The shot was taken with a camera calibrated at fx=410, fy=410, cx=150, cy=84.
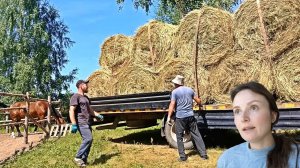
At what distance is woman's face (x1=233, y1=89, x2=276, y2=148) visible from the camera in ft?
5.27

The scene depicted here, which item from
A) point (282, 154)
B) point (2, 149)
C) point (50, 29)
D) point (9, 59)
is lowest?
point (2, 149)

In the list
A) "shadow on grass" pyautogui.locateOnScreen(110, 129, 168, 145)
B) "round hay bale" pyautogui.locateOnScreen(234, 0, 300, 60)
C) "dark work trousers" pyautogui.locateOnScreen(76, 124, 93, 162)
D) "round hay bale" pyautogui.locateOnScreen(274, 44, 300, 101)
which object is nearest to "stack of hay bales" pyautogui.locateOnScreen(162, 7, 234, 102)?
"round hay bale" pyautogui.locateOnScreen(234, 0, 300, 60)

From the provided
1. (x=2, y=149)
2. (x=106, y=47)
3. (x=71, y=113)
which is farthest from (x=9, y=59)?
(x=71, y=113)

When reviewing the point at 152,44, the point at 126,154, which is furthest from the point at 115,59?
the point at 126,154

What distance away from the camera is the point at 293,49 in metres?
6.82

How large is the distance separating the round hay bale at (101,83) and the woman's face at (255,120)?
8768 millimetres

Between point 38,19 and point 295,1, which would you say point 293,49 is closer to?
point 295,1

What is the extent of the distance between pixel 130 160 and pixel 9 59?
85.1ft

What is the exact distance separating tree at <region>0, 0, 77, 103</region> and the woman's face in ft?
98.1

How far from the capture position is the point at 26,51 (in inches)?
1227

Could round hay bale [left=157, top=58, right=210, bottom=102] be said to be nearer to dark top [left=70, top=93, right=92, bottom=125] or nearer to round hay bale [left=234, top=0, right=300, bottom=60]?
round hay bale [left=234, top=0, right=300, bottom=60]

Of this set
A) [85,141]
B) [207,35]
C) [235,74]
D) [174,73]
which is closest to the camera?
[235,74]

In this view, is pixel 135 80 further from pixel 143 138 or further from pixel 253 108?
pixel 253 108

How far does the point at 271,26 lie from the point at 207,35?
1.51 meters
